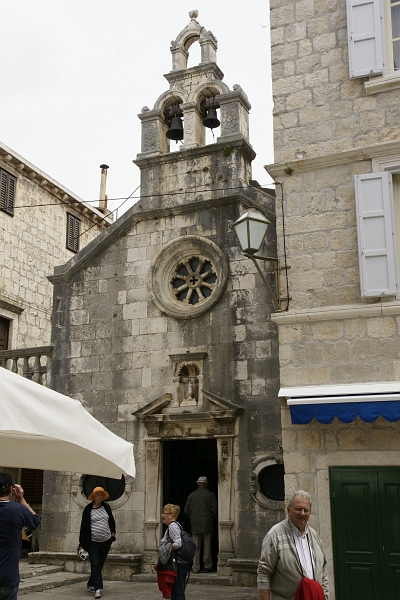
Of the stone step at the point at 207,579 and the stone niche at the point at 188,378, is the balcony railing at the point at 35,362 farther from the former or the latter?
the stone step at the point at 207,579

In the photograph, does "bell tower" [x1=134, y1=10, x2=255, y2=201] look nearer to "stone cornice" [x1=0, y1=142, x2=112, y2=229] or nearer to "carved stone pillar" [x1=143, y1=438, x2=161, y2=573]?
"stone cornice" [x1=0, y1=142, x2=112, y2=229]

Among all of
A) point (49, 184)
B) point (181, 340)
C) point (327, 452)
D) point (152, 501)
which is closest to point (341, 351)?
point (327, 452)

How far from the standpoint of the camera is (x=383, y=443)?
7398 millimetres

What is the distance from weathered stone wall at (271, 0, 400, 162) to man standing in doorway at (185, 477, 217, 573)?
A: 6.49 m

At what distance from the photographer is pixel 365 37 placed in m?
8.09

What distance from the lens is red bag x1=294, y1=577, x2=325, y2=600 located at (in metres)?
4.52

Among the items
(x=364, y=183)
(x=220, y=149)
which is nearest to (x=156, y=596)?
(x=364, y=183)

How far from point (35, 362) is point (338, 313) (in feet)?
26.9

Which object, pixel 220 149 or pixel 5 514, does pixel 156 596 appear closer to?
pixel 5 514

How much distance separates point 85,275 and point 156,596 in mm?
6555

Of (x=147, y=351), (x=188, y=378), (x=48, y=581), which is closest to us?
(x=48, y=581)

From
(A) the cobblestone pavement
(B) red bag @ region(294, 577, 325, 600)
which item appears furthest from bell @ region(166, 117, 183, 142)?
(B) red bag @ region(294, 577, 325, 600)

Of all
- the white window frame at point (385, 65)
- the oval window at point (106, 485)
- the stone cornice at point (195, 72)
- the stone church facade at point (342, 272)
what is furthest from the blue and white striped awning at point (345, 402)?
the stone cornice at point (195, 72)

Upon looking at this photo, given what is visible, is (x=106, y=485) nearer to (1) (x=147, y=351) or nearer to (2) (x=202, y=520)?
(2) (x=202, y=520)
